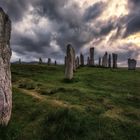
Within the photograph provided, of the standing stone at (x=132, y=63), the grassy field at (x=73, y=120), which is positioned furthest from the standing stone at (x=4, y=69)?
the standing stone at (x=132, y=63)

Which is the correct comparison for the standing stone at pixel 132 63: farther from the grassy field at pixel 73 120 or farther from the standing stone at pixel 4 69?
the standing stone at pixel 4 69

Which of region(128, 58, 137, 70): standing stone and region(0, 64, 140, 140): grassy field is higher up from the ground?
region(128, 58, 137, 70): standing stone

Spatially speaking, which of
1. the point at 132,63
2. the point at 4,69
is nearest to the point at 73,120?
the point at 4,69

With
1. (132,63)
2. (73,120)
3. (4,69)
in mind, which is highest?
(4,69)

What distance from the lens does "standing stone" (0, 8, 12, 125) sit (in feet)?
39.8

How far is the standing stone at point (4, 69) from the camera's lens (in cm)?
1212

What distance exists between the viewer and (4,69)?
1245 centimetres

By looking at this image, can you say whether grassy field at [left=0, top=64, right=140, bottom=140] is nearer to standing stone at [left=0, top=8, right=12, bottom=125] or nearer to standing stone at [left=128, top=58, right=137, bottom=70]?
standing stone at [left=0, top=8, right=12, bottom=125]

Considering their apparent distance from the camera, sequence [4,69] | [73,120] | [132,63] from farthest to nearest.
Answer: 1. [132,63]
2. [73,120]
3. [4,69]

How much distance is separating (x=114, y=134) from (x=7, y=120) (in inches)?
244

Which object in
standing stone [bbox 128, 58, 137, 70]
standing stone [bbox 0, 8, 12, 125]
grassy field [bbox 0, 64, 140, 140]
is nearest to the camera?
grassy field [bbox 0, 64, 140, 140]

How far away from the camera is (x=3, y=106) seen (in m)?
12.2

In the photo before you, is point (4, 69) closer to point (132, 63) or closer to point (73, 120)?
point (73, 120)

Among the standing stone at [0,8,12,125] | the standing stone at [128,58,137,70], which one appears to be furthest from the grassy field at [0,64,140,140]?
the standing stone at [128,58,137,70]
